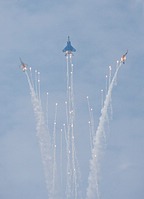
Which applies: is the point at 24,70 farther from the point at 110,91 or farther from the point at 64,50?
the point at 110,91

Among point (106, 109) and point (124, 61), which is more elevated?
point (124, 61)

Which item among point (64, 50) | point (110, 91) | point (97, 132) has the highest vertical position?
point (64, 50)

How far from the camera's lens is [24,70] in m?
166

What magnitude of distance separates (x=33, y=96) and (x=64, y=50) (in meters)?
16.7

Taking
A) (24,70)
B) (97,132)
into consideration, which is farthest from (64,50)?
(97,132)

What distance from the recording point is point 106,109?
161500mm

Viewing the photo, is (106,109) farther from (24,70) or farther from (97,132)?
(24,70)

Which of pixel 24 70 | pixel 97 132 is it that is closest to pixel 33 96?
pixel 24 70

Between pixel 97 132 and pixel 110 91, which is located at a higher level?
pixel 110 91

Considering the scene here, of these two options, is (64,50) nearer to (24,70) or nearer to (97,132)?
(24,70)

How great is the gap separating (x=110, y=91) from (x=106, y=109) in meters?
5.35

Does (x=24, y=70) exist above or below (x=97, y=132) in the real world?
above

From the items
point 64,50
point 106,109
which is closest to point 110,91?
point 106,109

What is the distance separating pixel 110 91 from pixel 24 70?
26.4m
